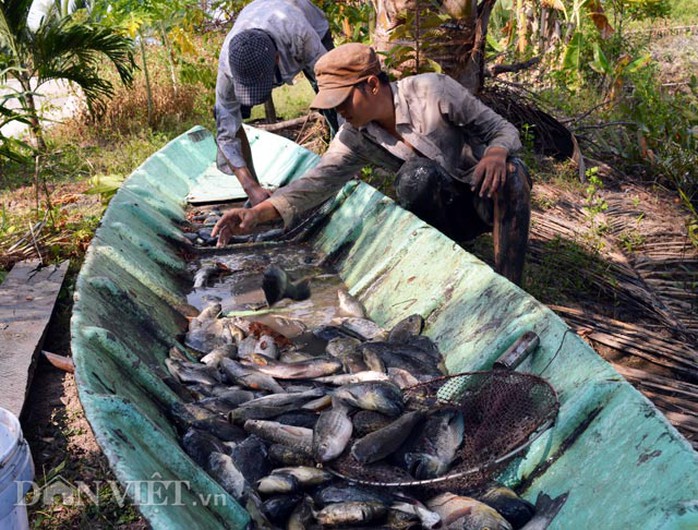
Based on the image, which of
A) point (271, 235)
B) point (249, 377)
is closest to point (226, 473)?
point (249, 377)

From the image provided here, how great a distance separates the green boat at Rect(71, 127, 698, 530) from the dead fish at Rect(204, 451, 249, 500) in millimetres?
126

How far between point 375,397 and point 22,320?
2937 millimetres

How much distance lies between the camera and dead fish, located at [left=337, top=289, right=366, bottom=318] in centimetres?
433

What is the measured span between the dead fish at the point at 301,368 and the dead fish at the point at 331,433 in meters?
0.54

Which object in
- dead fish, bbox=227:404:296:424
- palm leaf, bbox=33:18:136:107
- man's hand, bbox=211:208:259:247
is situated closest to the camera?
dead fish, bbox=227:404:296:424

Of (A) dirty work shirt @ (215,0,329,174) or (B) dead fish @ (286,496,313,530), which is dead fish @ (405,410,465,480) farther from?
(A) dirty work shirt @ (215,0,329,174)

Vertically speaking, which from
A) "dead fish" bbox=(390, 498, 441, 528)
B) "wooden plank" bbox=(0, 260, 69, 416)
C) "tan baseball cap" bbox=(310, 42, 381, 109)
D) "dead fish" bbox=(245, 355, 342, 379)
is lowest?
"wooden plank" bbox=(0, 260, 69, 416)

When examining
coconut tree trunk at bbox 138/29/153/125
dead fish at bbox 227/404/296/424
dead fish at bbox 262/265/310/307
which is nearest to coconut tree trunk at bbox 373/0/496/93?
dead fish at bbox 262/265/310/307

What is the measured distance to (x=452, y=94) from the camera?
4383mm

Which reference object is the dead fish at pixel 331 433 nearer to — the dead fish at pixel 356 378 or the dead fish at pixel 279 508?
the dead fish at pixel 279 508

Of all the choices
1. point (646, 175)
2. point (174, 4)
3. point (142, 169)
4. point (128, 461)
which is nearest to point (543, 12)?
point (646, 175)

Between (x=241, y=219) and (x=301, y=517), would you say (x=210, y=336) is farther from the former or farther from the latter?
(x=301, y=517)

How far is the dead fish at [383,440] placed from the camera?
8.82ft

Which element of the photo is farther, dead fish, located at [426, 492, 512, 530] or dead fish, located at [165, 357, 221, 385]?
dead fish, located at [165, 357, 221, 385]
